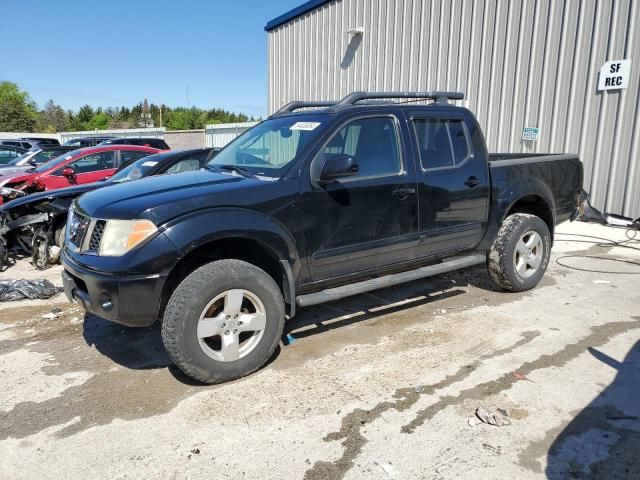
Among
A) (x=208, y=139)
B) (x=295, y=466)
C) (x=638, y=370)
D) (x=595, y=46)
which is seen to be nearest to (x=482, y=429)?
(x=295, y=466)

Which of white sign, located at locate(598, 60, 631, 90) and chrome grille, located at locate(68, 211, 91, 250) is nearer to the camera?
chrome grille, located at locate(68, 211, 91, 250)

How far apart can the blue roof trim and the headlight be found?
525 inches

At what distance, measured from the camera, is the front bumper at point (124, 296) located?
314cm

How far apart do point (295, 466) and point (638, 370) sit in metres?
2.63

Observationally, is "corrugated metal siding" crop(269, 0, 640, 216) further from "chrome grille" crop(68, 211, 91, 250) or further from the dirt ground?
"chrome grille" crop(68, 211, 91, 250)

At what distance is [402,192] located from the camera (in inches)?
166

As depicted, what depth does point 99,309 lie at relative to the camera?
328cm

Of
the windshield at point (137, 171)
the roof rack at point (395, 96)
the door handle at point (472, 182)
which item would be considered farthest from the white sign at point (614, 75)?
the windshield at point (137, 171)

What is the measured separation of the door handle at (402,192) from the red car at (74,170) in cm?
770

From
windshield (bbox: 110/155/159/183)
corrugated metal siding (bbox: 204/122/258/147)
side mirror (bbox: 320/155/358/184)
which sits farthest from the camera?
corrugated metal siding (bbox: 204/122/258/147)

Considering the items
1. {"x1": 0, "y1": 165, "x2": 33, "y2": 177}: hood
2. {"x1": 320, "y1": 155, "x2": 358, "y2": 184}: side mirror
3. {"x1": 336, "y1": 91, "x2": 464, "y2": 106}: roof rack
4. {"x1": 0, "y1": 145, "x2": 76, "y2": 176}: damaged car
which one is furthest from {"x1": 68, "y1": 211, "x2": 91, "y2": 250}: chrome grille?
{"x1": 0, "y1": 145, "x2": 76, "y2": 176}: damaged car

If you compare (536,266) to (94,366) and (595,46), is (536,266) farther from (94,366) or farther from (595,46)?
(595,46)

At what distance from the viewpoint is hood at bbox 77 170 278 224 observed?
3.24 meters

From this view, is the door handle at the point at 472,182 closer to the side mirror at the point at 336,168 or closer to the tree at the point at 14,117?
the side mirror at the point at 336,168
